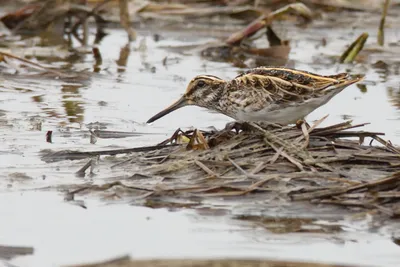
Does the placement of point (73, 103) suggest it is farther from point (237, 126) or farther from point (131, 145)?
point (237, 126)

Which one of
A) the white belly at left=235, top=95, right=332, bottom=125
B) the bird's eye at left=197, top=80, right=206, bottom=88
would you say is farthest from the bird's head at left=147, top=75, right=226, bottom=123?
the white belly at left=235, top=95, right=332, bottom=125

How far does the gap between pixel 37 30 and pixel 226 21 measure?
3.77m

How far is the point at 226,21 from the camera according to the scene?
18.2 meters

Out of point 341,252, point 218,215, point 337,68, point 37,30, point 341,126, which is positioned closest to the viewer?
point 341,252

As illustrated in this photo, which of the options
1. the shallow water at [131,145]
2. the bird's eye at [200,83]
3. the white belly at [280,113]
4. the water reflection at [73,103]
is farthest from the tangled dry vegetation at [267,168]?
the water reflection at [73,103]

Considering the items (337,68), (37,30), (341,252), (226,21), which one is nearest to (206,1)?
(226,21)

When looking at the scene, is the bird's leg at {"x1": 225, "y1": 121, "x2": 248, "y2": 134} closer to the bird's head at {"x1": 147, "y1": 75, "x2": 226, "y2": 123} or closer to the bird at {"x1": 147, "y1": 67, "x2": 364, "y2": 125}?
the bird at {"x1": 147, "y1": 67, "x2": 364, "y2": 125}

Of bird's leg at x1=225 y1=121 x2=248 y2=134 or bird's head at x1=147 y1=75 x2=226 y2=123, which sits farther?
bird's head at x1=147 y1=75 x2=226 y2=123

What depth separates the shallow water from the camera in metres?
5.92

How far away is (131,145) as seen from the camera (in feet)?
28.9

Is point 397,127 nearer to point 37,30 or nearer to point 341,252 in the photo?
point 341,252

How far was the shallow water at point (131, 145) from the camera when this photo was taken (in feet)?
19.4

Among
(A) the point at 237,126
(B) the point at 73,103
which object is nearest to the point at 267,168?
(A) the point at 237,126

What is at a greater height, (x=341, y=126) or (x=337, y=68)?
(x=341, y=126)
